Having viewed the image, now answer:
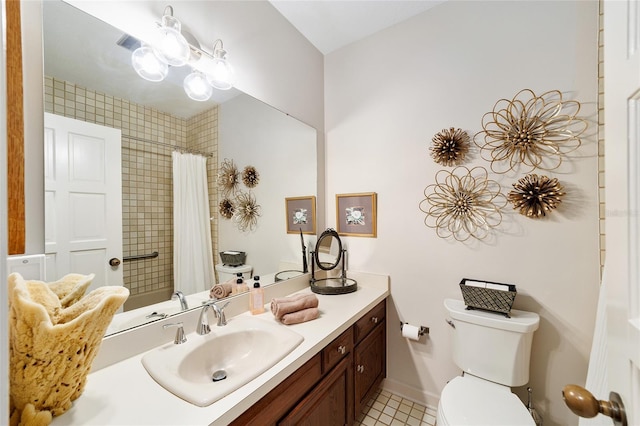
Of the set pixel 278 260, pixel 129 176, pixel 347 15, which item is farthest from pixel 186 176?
pixel 347 15

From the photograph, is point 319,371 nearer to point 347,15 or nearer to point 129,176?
point 129,176

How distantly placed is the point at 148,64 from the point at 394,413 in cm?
232

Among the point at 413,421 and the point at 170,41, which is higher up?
the point at 170,41

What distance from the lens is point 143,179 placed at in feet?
3.52

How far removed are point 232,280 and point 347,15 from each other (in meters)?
1.86

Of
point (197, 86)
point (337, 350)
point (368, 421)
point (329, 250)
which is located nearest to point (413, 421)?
point (368, 421)

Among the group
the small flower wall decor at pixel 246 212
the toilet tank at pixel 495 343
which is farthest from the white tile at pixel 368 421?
the small flower wall decor at pixel 246 212

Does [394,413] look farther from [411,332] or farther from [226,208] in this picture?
[226,208]

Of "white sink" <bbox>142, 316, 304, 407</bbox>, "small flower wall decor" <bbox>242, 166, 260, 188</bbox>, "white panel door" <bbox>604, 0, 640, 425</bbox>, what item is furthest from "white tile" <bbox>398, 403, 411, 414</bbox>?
"small flower wall decor" <bbox>242, 166, 260, 188</bbox>

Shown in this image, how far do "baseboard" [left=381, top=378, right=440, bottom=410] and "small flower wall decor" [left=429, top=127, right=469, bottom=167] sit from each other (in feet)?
4.96

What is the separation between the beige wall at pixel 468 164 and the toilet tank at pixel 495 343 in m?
0.18

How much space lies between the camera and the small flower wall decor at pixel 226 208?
4.64 feet

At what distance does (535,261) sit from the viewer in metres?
1.37

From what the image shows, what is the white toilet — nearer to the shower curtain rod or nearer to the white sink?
the white sink
